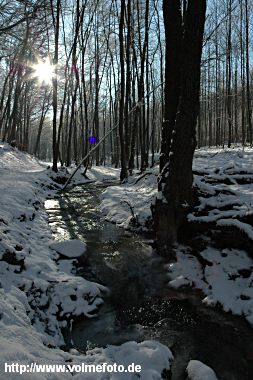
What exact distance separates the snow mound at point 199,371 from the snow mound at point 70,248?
131 inches

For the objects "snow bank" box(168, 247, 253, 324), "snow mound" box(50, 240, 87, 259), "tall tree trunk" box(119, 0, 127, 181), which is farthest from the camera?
"tall tree trunk" box(119, 0, 127, 181)

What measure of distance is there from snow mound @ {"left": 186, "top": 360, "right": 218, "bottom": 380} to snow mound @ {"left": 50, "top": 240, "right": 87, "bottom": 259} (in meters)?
3.32

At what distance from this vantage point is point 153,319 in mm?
4609

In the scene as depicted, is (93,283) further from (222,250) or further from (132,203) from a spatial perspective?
(132,203)

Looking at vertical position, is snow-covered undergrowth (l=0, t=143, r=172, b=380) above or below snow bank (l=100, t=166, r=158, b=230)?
below

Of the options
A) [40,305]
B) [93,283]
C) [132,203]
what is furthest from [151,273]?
[132,203]

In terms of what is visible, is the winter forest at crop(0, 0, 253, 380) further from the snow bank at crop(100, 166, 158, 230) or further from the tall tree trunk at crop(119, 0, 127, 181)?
the tall tree trunk at crop(119, 0, 127, 181)

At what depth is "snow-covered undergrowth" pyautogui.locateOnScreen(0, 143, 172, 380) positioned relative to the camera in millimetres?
3135

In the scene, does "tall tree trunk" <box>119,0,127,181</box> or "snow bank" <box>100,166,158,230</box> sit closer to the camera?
"snow bank" <box>100,166,158,230</box>

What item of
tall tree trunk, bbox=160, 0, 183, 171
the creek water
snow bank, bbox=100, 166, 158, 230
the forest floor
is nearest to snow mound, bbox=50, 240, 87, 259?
the forest floor

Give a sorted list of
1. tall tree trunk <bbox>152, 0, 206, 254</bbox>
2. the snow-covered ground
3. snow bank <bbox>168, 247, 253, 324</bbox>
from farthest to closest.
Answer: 1. tall tree trunk <bbox>152, 0, 206, 254</bbox>
2. the snow-covered ground
3. snow bank <bbox>168, 247, 253, 324</bbox>

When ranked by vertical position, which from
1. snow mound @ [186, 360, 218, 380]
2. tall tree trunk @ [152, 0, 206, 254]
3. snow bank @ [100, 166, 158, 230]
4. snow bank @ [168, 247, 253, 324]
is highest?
tall tree trunk @ [152, 0, 206, 254]

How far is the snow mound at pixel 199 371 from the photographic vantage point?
3.42 m

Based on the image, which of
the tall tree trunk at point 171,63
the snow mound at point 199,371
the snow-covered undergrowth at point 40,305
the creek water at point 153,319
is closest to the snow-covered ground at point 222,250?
the creek water at point 153,319
